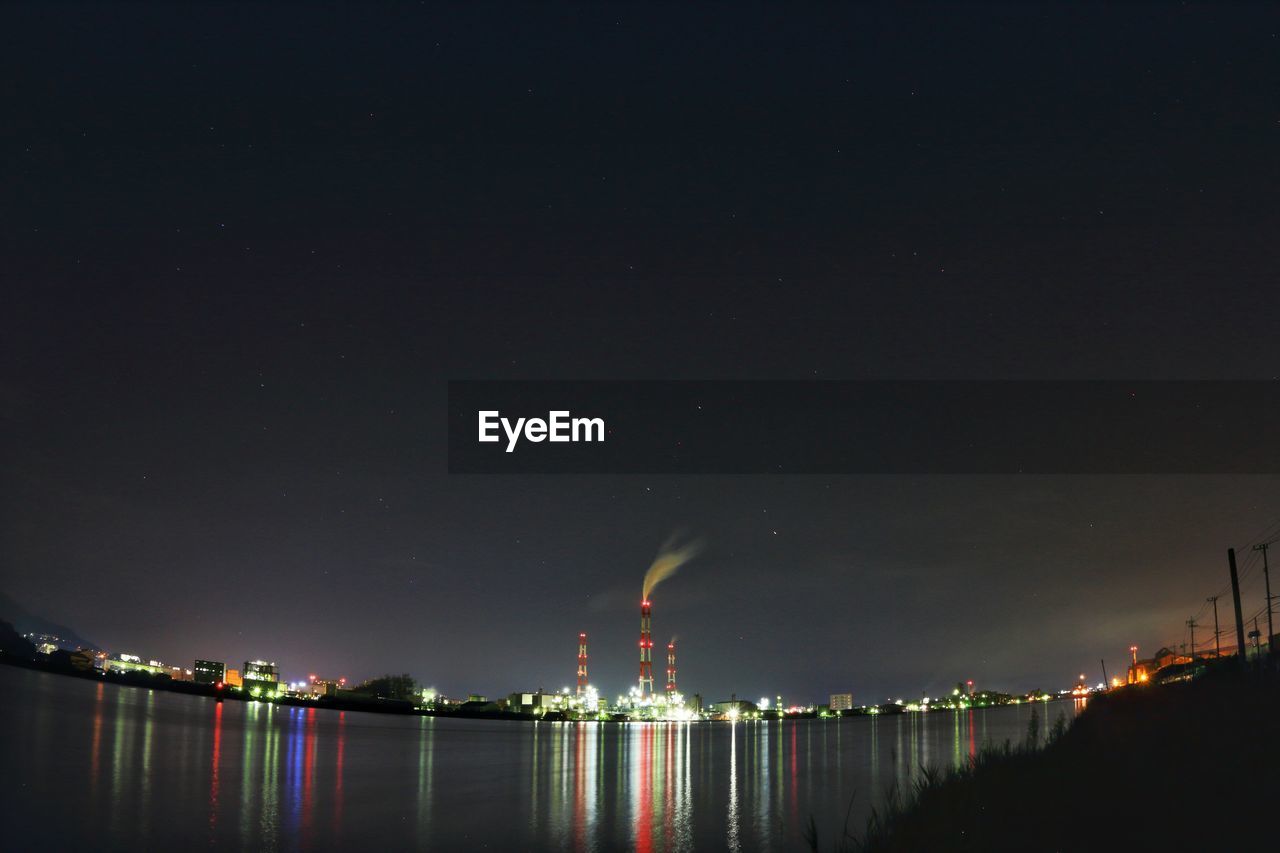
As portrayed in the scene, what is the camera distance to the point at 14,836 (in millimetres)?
28750

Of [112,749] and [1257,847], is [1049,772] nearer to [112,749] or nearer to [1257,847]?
[1257,847]

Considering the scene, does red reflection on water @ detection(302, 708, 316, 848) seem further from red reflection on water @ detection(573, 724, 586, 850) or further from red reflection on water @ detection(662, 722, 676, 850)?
red reflection on water @ detection(662, 722, 676, 850)

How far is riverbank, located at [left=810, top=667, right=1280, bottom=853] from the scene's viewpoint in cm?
1557

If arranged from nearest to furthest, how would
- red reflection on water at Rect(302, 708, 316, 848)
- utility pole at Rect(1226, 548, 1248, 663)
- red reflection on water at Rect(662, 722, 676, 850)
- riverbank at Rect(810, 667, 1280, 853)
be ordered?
riverbank at Rect(810, 667, 1280, 853)
red reflection on water at Rect(302, 708, 316, 848)
red reflection on water at Rect(662, 722, 676, 850)
utility pole at Rect(1226, 548, 1248, 663)

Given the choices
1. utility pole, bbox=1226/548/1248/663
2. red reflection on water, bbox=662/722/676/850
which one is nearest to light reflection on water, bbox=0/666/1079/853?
red reflection on water, bbox=662/722/676/850

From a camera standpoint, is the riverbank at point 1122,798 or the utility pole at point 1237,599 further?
the utility pole at point 1237,599

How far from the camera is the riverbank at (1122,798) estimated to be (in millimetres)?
15570

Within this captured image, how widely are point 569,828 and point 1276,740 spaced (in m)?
23.6

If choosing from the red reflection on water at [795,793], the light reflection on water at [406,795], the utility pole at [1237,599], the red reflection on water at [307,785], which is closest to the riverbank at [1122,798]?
the red reflection on water at [795,793]

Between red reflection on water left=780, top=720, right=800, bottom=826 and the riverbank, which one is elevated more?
the riverbank

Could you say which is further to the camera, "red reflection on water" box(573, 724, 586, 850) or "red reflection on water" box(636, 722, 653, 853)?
"red reflection on water" box(573, 724, 586, 850)

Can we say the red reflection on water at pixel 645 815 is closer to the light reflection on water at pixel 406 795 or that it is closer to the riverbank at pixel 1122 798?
the light reflection on water at pixel 406 795

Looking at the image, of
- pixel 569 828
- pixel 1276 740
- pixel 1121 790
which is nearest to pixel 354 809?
pixel 569 828

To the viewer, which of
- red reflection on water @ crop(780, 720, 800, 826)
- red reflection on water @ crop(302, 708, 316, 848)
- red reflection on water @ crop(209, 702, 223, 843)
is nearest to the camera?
red reflection on water @ crop(302, 708, 316, 848)
